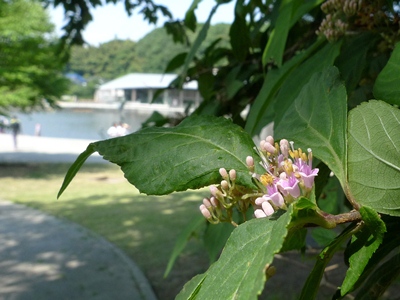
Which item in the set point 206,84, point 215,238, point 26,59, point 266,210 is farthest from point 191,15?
point 26,59

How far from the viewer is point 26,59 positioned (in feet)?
39.7

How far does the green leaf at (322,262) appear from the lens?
40 centimetres

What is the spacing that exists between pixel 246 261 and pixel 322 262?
0.10 m

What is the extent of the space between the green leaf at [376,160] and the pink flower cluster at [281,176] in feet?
0.11

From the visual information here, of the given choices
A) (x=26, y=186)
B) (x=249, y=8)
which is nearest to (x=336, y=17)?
(x=249, y=8)

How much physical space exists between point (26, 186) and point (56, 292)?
214 inches

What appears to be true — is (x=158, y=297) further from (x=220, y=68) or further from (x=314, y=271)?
(x=314, y=271)

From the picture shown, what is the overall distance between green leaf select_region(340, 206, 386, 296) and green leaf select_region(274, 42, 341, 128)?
36cm

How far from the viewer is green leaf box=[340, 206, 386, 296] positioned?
38cm

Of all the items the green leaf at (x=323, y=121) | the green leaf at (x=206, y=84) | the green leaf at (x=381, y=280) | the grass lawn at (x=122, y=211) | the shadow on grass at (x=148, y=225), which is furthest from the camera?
the grass lawn at (x=122, y=211)

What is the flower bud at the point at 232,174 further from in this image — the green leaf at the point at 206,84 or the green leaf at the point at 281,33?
the green leaf at the point at 206,84

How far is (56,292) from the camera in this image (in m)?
4.19

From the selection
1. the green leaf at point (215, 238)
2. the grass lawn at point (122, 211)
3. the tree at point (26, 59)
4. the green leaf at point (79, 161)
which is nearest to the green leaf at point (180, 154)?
the green leaf at point (79, 161)

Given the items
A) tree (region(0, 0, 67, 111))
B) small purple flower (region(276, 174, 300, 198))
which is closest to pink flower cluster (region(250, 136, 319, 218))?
→ small purple flower (region(276, 174, 300, 198))
